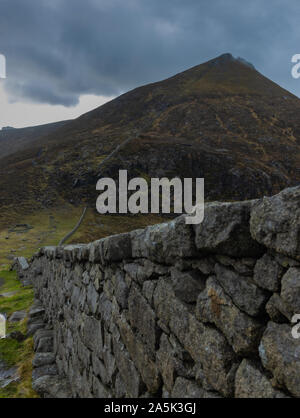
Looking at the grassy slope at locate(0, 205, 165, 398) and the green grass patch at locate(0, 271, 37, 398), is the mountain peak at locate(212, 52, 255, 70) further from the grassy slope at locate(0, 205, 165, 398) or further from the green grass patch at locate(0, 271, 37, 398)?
the green grass patch at locate(0, 271, 37, 398)

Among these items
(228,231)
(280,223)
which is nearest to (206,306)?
(228,231)

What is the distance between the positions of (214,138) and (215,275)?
83.4 meters

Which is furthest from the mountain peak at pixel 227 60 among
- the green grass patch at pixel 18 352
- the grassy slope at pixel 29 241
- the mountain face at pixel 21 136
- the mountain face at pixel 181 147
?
the green grass patch at pixel 18 352

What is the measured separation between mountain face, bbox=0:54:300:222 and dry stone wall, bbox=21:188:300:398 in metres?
56.6

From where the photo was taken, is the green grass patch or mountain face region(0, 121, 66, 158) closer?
the green grass patch

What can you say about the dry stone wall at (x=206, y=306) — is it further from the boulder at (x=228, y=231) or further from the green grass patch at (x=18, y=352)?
the green grass patch at (x=18, y=352)

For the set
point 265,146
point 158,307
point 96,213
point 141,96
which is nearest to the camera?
point 158,307

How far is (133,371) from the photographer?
3.70 meters

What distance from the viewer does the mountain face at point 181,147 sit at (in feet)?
212

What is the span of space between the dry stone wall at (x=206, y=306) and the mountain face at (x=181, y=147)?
2226 inches

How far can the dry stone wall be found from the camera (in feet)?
6.02

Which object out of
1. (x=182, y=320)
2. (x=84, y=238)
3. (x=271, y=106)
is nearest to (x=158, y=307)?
(x=182, y=320)

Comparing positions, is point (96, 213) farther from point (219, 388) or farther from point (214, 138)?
point (219, 388)

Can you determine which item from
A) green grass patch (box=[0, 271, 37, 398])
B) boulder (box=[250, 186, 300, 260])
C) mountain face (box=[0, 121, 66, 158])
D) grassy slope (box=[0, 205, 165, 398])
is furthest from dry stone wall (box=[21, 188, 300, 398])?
mountain face (box=[0, 121, 66, 158])
